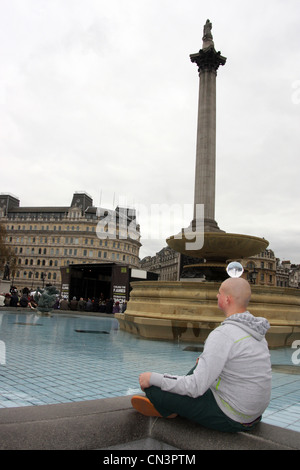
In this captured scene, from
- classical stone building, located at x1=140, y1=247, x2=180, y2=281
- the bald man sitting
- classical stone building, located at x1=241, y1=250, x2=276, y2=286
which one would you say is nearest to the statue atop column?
the bald man sitting

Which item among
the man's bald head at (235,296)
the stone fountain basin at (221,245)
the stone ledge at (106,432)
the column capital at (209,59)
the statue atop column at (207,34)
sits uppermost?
the statue atop column at (207,34)

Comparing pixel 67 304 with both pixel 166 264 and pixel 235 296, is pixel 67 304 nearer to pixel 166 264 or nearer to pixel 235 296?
pixel 235 296

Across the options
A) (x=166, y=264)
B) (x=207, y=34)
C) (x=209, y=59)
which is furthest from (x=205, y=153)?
(x=166, y=264)

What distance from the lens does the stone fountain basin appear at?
12.0 metres

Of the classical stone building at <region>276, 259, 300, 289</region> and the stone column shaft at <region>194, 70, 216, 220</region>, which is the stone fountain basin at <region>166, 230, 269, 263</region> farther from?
the classical stone building at <region>276, 259, 300, 289</region>

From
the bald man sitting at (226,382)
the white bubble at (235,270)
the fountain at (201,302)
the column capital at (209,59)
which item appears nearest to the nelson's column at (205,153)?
the column capital at (209,59)

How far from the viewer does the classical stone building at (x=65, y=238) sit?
94.3m

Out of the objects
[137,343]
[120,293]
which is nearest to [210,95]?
[120,293]

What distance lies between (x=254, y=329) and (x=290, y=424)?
1.71 m

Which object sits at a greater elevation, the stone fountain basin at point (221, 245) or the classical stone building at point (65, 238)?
the classical stone building at point (65, 238)

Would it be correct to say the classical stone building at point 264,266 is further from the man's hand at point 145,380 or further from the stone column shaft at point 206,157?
the man's hand at point 145,380

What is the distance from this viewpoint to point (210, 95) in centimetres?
2897

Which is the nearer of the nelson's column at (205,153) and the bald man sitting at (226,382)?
the bald man sitting at (226,382)
